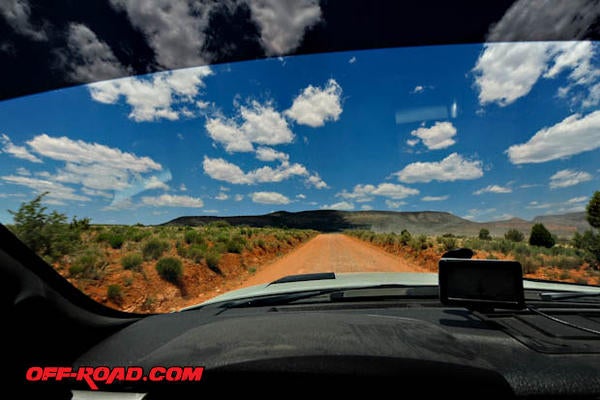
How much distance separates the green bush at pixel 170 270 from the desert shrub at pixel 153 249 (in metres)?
1.64

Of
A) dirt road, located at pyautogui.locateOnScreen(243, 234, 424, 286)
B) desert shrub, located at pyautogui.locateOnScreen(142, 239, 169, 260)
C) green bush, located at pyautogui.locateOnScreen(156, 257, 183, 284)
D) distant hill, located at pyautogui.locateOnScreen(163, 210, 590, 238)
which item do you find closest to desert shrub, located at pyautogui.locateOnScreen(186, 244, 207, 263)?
desert shrub, located at pyautogui.locateOnScreen(142, 239, 169, 260)

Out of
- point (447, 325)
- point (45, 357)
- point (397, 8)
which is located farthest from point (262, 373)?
point (397, 8)

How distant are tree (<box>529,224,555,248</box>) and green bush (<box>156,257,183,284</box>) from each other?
26.7m

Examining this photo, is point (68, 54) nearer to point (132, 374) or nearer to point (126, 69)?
point (126, 69)

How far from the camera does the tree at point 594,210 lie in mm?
17050

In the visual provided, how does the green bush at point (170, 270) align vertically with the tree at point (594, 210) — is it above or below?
below

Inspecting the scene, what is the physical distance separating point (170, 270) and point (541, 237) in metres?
27.5

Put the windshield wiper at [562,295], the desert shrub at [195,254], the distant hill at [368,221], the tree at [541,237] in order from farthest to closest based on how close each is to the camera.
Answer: the distant hill at [368,221], the tree at [541,237], the desert shrub at [195,254], the windshield wiper at [562,295]

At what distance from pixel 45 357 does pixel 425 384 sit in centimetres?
152

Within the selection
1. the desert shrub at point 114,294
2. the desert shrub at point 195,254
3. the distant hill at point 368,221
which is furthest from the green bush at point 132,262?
the distant hill at point 368,221

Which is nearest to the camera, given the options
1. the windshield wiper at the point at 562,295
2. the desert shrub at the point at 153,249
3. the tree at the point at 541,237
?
the windshield wiper at the point at 562,295

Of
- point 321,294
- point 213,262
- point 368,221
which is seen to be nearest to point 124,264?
point 213,262

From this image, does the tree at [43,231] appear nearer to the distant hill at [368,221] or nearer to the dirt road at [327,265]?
the dirt road at [327,265]

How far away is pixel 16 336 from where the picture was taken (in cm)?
116
